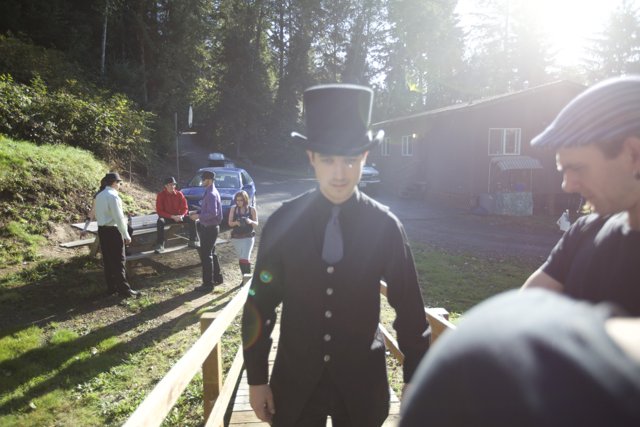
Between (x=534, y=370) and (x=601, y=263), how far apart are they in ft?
3.59

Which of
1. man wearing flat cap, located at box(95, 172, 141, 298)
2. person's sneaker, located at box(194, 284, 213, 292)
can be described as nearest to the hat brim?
man wearing flat cap, located at box(95, 172, 141, 298)

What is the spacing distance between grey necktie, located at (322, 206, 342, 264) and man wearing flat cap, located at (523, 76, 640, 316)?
1.05 meters

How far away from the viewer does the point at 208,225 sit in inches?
321

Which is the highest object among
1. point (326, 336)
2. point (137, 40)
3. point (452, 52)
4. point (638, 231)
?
point (452, 52)

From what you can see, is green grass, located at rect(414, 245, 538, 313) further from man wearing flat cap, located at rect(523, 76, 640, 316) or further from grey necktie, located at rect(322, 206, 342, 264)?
man wearing flat cap, located at rect(523, 76, 640, 316)

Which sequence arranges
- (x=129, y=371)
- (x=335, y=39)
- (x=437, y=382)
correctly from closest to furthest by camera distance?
1. (x=437, y=382)
2. (x=129, y=371)
3. (x=335, y=39)

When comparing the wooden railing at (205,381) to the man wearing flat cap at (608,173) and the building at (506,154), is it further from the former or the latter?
the building at (506,154)

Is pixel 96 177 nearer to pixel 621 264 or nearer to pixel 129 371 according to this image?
pixel 129 371

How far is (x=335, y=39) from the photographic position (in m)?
46.1

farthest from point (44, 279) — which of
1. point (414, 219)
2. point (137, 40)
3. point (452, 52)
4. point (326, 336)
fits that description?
point (452, 52)

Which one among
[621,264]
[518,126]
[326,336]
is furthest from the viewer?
Result: [518,126]

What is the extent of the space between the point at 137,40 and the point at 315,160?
29.5m

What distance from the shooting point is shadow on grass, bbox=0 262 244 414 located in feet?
16.0

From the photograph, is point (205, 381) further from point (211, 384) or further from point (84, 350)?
point (84, 350)
